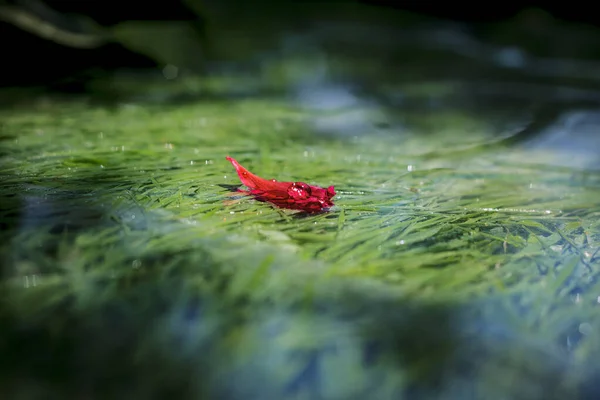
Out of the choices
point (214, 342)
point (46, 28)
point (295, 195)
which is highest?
point (46, 28)

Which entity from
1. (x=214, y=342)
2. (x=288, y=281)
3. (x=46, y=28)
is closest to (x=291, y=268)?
(x=288, y=281)

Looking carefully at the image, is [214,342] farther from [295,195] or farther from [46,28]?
[46,28]

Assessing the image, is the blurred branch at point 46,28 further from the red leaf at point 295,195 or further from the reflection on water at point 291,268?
the red leaf at point 295,195

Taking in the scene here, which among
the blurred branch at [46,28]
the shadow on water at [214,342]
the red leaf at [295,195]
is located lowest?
the shadow on water at [214,342]

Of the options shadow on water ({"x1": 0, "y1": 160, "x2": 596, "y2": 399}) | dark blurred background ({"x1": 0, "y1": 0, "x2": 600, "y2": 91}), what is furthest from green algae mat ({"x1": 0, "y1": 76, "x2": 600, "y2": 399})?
dark blurred background ({"x1": 0, "y1": 0, "x2": 600, "y2": 91})

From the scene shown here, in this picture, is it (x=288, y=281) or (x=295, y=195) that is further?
(x=295, y=195)

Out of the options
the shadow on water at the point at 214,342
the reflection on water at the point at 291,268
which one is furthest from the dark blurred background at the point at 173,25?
the shadow on water at the point at 214,342

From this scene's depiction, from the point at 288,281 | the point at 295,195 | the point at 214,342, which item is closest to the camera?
the point at 214,342

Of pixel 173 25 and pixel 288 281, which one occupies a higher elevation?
pixel 173 25
